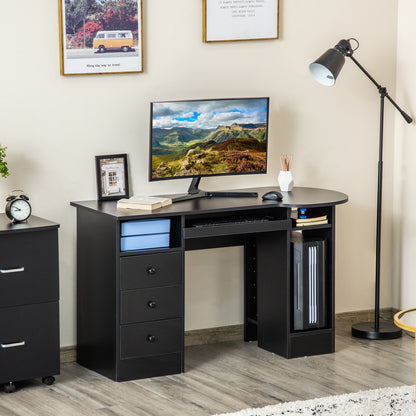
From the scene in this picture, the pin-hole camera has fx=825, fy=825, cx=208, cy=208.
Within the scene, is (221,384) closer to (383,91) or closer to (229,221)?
(229,221)

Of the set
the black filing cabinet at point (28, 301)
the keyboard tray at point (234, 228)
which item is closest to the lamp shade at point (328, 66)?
the keyboard tray at point (234, 228)

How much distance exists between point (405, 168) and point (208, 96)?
1233 millimetres

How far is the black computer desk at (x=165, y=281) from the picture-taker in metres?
3.66

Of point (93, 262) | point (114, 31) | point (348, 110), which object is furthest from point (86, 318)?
point (348, 110)

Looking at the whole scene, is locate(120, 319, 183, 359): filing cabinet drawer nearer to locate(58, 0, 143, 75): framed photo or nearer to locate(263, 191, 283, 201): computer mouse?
locate(263, 191, 283, 201): computer mouse

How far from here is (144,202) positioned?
371 centimetres

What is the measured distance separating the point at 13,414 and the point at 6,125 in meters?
1.30

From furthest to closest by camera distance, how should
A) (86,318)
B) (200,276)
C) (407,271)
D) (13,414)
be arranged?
(407,271), (200,276), (86,318), (13,414)

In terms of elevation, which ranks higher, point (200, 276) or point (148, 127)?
point (148, 127)

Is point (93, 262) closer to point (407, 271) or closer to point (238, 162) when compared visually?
point (238, 162)

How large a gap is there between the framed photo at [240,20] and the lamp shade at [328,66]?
0.34m

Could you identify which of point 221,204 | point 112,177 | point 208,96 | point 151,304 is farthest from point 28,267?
point 208,96

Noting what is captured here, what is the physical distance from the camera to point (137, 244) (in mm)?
3654

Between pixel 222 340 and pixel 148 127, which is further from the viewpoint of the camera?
pixel 222 340
